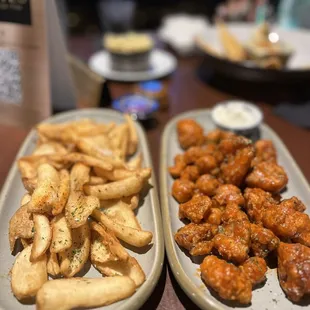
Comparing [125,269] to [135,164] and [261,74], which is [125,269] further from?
[261,74]

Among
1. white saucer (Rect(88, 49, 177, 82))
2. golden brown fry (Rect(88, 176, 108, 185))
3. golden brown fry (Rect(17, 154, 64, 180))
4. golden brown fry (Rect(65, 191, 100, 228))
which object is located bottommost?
white saucer (Rect(88, 49, 177, 82))

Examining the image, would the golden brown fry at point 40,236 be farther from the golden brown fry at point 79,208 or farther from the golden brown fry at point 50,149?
the golden brown fry at point 50,149

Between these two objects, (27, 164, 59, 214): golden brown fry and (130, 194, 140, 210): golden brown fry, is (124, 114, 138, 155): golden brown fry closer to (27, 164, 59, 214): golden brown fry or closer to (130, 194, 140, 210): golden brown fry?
(130, 194, 140, 210): golden brown fry

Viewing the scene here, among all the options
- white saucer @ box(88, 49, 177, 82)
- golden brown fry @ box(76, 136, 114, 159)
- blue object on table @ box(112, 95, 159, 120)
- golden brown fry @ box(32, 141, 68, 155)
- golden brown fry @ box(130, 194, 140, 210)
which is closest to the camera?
golden brown fry @ box(130, 194, 140, 210)

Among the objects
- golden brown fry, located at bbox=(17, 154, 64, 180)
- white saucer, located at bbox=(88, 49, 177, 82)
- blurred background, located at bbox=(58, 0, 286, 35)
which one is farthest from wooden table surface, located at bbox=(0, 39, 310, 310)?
blurred background, located at bbox=(58, 0, 286, 35)

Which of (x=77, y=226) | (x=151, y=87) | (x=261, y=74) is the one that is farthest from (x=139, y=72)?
(x=77, y=226)

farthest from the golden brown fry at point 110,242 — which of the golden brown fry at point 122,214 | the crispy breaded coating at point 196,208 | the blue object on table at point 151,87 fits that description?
the blue object on table at point 151,87
